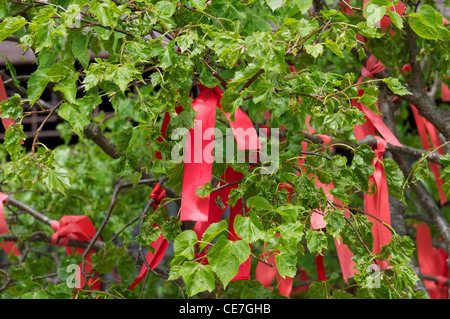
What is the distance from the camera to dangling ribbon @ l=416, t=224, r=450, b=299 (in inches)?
96.0

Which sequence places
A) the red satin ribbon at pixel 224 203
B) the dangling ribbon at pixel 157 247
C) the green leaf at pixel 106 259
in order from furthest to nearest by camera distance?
the green leaf at pixel 106 259 → the dangling ribbon at pixel 157 247 → the red satin ribbon at pixel 224 203

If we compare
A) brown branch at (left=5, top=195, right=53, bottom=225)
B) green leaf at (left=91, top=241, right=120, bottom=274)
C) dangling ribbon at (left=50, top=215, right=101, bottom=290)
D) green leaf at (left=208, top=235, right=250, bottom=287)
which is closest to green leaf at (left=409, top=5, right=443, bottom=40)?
green leaf at (left=208, top=235, right=250, bottom=287)

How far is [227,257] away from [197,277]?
6cm

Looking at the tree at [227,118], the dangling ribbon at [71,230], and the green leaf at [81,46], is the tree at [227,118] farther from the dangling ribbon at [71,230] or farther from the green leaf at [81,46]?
the dangling ribbon at [71,230]

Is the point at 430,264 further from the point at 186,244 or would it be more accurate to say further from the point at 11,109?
the point at 11,109

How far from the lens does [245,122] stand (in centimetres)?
121

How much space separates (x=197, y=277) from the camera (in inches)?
39.6

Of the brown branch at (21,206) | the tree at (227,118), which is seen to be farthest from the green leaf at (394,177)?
the brown branch at (21,206)

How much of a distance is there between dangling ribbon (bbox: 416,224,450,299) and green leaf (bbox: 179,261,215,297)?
164 cm

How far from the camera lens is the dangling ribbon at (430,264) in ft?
8.00

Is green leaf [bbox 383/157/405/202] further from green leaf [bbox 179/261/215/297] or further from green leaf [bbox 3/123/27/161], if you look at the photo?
green leaf [bbox 3/123/27/161]

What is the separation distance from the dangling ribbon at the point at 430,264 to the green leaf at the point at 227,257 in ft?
5.29

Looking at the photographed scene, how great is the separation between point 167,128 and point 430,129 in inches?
52.0
